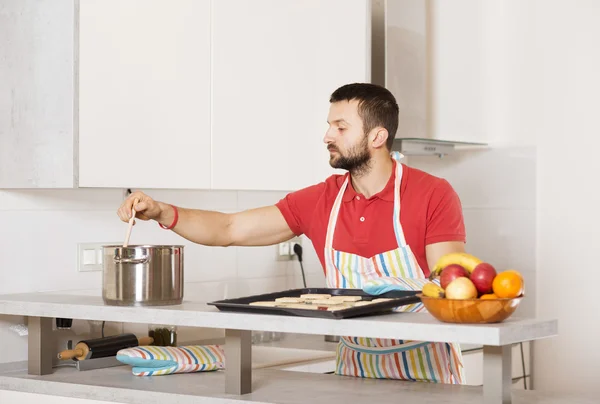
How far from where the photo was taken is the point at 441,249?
247 cm

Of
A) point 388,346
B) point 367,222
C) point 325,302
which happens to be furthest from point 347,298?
point 367,222

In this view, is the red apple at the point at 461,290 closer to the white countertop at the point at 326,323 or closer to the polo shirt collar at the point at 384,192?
the white countertop at the point at 326,323

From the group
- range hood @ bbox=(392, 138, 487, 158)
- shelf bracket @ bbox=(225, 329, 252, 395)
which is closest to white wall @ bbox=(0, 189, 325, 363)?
range hood @ bbox=(392, 138, 487, 158)

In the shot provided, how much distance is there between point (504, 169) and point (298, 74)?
1364mm

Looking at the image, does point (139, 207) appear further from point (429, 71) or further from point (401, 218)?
point (429, 71)

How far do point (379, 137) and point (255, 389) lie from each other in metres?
0.86

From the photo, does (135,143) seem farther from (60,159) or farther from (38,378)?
(38,378)

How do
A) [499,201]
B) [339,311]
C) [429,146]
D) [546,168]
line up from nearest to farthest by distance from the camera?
[339,311]
[429,146]
[546,168]
[499,201]

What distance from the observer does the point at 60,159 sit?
2525 millimetres

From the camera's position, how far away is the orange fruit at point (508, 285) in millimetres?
1738

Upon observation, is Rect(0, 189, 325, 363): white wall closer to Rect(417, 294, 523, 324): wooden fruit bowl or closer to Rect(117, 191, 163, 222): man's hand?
Rect(117, 191, 163, 222): man's hand

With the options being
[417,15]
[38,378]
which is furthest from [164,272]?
[417,15]

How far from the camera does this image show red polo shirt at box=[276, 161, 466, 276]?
2502 mm

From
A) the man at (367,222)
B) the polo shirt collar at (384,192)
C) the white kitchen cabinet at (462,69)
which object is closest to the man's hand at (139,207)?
the man at (367,222)
